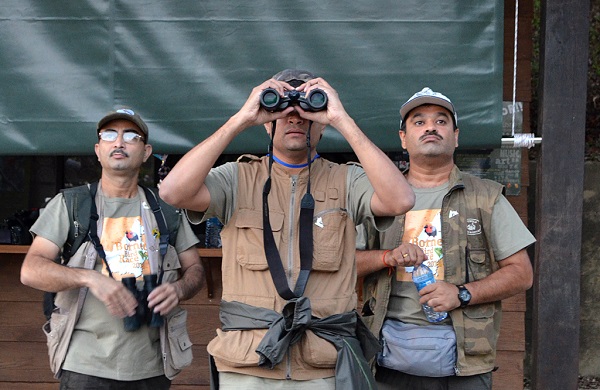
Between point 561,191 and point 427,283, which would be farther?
point 561,191

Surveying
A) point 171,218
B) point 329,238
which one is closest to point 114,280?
point 171,218

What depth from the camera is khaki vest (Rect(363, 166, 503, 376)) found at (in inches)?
141

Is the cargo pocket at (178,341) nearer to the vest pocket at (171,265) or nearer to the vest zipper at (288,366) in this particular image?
the vest pocket at (171,265)

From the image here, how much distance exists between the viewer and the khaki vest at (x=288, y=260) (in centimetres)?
295

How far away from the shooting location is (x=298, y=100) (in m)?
3.00

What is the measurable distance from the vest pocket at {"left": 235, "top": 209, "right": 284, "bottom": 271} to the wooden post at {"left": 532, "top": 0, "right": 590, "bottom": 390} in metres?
1.79

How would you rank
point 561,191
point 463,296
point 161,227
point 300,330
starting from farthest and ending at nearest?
point 561,191, point 161,227, point 463,296, point 300,330

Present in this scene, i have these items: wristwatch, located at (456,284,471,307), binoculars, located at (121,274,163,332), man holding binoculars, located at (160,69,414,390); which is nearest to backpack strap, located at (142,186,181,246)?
binoculars, located at (121,274,163,332)

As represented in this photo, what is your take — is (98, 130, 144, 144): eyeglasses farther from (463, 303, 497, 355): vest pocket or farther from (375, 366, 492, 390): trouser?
(463, 303, 497, 355): vest pocket

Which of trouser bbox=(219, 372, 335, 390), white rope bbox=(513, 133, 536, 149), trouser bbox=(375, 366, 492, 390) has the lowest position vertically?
trouser bbox=(375, 366, 492, 390)

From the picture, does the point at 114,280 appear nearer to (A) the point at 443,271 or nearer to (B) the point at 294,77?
(B) the point at 294,77

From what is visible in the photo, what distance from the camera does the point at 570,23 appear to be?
14.1 feet

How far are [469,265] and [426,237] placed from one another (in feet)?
0.71

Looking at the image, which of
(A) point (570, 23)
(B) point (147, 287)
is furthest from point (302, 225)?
(A) point (570, 23)
